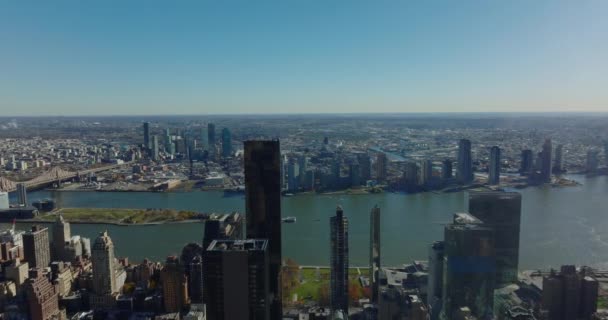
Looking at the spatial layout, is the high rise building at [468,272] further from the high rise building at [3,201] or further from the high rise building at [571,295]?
the high rise building at [3,201]

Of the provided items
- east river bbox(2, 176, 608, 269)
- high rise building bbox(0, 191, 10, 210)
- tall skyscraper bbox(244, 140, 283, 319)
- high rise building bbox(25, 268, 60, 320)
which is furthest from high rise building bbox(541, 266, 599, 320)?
high rise building bbox(0, 191, 10, 210)

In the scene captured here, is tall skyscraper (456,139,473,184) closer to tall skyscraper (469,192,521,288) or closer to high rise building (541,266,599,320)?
tall skyscraper (469,192,521,288)

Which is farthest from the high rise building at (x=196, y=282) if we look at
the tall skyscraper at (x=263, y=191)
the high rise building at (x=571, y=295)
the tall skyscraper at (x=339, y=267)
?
the high rise building at (x=571, y=295)

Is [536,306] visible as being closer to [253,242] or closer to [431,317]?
[431,317]

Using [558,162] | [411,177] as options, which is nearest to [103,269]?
[411,177]

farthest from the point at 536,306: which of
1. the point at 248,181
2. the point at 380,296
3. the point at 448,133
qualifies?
the point at 448,133

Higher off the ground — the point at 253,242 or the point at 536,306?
the point at 253,242
